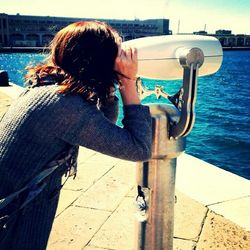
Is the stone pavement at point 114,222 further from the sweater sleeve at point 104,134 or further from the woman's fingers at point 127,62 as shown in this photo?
the woman's fingers at point 127,62

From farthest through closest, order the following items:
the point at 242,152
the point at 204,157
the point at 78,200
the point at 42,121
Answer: the point at 242,152, the point at 204,157, the point at 78,200, the point at 42,121

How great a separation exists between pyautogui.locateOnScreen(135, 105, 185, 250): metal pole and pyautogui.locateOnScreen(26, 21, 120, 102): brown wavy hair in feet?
1.00

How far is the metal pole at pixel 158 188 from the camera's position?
138 cm

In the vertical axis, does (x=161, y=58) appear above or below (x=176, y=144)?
above

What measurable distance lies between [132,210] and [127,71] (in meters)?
1.60

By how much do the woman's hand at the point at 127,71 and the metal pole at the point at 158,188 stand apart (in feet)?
0.55

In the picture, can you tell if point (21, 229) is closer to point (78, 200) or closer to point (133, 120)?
point (133, 120)

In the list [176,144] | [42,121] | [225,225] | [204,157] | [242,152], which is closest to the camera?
[42,121]

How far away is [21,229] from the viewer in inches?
49.8

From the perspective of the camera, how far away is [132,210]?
2.60 m

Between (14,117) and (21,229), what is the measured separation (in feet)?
1.34

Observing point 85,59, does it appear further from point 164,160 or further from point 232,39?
point 232,39

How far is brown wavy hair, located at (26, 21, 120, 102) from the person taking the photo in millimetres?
1135

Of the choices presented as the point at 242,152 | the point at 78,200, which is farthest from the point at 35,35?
the point at 78,200
